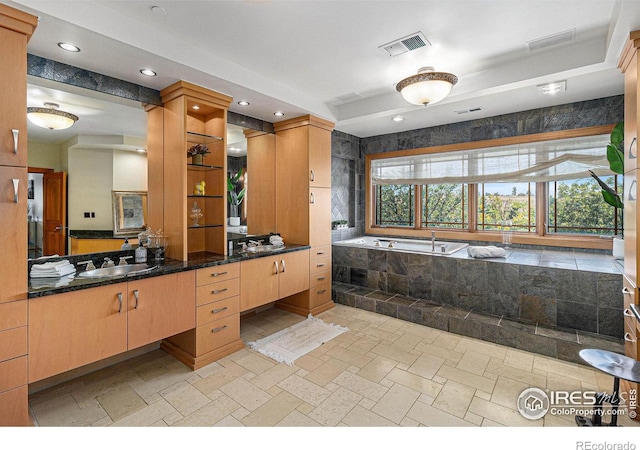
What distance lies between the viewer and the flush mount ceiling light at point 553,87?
3064 mm

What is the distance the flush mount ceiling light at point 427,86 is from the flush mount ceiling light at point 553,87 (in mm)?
1073

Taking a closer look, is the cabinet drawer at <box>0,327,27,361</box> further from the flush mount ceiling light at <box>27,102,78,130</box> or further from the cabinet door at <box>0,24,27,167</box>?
the flush mount ceiling light at <box>27,102,78,130</box>

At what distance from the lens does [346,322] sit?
3770 mm

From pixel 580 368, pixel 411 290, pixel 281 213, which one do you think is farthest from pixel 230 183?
pixel 580 368

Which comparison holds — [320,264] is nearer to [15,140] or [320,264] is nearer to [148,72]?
[148,72]

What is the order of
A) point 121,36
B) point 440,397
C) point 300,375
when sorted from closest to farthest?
point 121,36
point 440,397
point 300,375

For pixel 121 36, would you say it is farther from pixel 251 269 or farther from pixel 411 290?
pixel 411 290

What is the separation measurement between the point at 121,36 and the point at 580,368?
445cm

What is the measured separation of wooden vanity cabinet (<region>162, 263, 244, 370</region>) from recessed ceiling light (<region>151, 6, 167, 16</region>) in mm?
1973

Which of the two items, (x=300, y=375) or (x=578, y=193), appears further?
(x=578, y=193)

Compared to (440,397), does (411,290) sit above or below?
A: above

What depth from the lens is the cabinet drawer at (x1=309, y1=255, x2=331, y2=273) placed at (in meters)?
4.09

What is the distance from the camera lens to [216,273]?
2.92 metres

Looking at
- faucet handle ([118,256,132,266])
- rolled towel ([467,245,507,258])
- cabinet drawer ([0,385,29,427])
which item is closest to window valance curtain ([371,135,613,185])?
rolled towel ([467,245,507,258])
